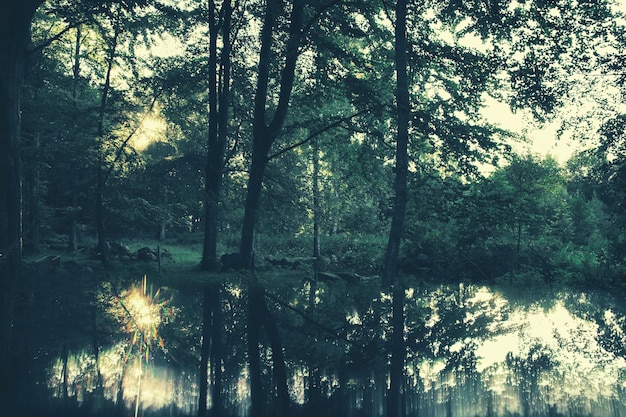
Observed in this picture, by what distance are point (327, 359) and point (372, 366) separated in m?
0.52

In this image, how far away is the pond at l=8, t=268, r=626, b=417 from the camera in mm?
3576

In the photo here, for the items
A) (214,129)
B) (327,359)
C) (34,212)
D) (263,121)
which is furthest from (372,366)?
(34,212)

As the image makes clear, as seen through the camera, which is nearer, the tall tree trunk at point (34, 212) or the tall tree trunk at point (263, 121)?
the tall tree trunk at point (263, 121)

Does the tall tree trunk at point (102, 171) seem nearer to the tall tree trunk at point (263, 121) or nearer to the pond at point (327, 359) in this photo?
the tall tree trunk at point (263, 121)

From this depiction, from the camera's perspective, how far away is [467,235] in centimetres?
1816

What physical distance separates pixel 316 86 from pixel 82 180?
11.6 m

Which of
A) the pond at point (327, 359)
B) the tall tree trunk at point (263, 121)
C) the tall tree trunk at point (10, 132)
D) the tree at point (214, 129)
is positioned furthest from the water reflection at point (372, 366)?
the tree at point (214, 129)

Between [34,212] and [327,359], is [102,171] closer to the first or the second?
[34,212]

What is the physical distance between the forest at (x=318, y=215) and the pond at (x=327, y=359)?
0.12 ft

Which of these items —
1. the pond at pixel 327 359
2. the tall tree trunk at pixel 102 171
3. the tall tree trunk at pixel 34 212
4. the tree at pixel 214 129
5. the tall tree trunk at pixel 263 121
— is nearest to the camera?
the pond at pixel 327 359

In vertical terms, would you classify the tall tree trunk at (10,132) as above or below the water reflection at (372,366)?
above

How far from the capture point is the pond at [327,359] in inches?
141

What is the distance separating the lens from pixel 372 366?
4.61 m

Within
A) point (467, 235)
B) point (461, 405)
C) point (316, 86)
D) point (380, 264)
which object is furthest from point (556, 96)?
point (461, 405)
